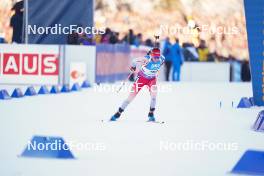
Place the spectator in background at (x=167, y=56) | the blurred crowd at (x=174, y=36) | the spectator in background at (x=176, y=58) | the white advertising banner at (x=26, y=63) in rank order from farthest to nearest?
1. the spectator in background at (x=167, y=56)
2. the spectator in background at (x=176, y=58)
3. the blurred crowd at (x=174, y=36)
4. the white advertising banner at (x=26, y=63)

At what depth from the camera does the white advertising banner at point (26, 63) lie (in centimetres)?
2089

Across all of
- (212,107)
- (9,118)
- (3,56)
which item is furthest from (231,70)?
(9,118)

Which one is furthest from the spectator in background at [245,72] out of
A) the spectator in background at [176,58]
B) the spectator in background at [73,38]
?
the spectator in background at [73,38]

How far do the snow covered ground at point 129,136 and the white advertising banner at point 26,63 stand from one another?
5.42 m

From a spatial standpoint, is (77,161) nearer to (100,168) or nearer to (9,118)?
(100,168)

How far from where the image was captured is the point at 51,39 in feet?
73.8

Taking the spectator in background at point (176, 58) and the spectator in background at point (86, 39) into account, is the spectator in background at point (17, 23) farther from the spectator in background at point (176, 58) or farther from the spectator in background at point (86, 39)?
the spectator in background at point (176, 58)

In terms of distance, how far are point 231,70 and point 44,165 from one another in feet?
94.8

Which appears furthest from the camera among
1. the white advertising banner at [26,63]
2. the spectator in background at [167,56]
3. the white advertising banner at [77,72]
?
the spectator in background at [167,56]

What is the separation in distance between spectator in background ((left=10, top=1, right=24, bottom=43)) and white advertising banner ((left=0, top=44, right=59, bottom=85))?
1.62 m

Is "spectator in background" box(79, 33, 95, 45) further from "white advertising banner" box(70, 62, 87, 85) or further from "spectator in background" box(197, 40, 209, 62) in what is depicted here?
"spectator in background" box(197, 40, 209, 62)

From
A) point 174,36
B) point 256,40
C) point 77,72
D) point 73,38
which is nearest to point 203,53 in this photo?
point 174,36

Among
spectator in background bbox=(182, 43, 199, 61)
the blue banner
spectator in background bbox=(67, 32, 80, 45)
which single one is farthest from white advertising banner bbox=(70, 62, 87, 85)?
spectator in background bbox=(182, 43, 199, 61)

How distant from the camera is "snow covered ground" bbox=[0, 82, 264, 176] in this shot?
6508mm
